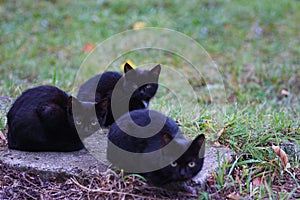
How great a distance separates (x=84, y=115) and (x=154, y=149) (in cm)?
82

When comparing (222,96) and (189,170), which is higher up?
(222,96)

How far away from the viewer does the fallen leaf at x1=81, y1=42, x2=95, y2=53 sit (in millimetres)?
7594

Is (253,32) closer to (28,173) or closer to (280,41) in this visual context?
(280,41)

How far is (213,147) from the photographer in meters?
3.74

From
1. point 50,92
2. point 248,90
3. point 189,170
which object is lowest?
point 189,170

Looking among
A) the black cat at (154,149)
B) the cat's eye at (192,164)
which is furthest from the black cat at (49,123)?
the cat's eye at (192,164)

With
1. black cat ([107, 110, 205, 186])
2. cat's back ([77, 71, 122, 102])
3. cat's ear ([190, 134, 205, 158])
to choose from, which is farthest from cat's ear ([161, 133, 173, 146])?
cat's back ([77, 71, 122, 102])

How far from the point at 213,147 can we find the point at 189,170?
0.78 m

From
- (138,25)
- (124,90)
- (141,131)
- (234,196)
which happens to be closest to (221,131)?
(234,196)

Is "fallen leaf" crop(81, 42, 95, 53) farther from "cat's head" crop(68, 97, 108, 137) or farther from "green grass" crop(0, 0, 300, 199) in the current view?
"cat's head" crop(68, 97, 108, 137)

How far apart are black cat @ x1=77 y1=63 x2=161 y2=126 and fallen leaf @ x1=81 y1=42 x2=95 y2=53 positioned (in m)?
3.22

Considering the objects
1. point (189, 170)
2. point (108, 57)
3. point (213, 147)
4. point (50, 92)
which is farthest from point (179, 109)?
point (108, 57)

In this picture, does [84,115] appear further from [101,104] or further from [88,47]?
[88,47]

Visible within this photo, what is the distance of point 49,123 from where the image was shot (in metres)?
3.70
